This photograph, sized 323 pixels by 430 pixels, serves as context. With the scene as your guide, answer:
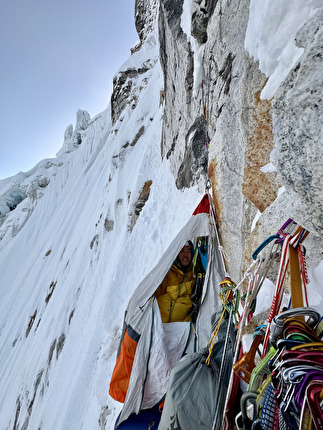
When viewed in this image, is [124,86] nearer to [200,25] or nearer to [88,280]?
[88,280]

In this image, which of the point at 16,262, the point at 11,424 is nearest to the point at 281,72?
the point at 11,424

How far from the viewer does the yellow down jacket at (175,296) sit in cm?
326

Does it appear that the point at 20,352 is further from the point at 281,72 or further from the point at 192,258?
the point at 281,72

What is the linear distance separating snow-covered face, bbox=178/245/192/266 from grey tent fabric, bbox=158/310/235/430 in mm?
1850

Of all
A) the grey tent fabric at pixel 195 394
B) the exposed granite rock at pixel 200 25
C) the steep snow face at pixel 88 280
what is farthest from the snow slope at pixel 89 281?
the grey tent fabric at pixel 195 394

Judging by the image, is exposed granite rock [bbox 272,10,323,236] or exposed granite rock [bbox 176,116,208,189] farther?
exposed granite rock [bbox 176,116,208,189]

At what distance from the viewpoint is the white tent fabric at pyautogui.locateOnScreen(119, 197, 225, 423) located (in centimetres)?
258

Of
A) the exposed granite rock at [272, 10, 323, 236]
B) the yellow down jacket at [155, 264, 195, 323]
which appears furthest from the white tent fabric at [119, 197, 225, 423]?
the exposed granite rock at [272, 10, 323, 236]

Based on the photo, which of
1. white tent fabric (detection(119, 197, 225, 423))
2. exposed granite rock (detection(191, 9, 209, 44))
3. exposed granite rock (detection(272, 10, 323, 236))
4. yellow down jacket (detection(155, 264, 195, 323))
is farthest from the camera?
exposed granite rock (detection(191, 9, 209, 44))

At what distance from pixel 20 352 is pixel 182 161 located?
12.2 meters

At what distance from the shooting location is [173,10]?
6.30 meters

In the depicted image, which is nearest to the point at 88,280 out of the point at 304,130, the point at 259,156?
the point at 259,156

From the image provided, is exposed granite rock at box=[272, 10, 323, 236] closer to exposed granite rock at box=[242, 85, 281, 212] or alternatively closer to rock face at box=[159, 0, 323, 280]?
rock face at box=[159, 0, 323, 280]

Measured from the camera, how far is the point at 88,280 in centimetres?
905
